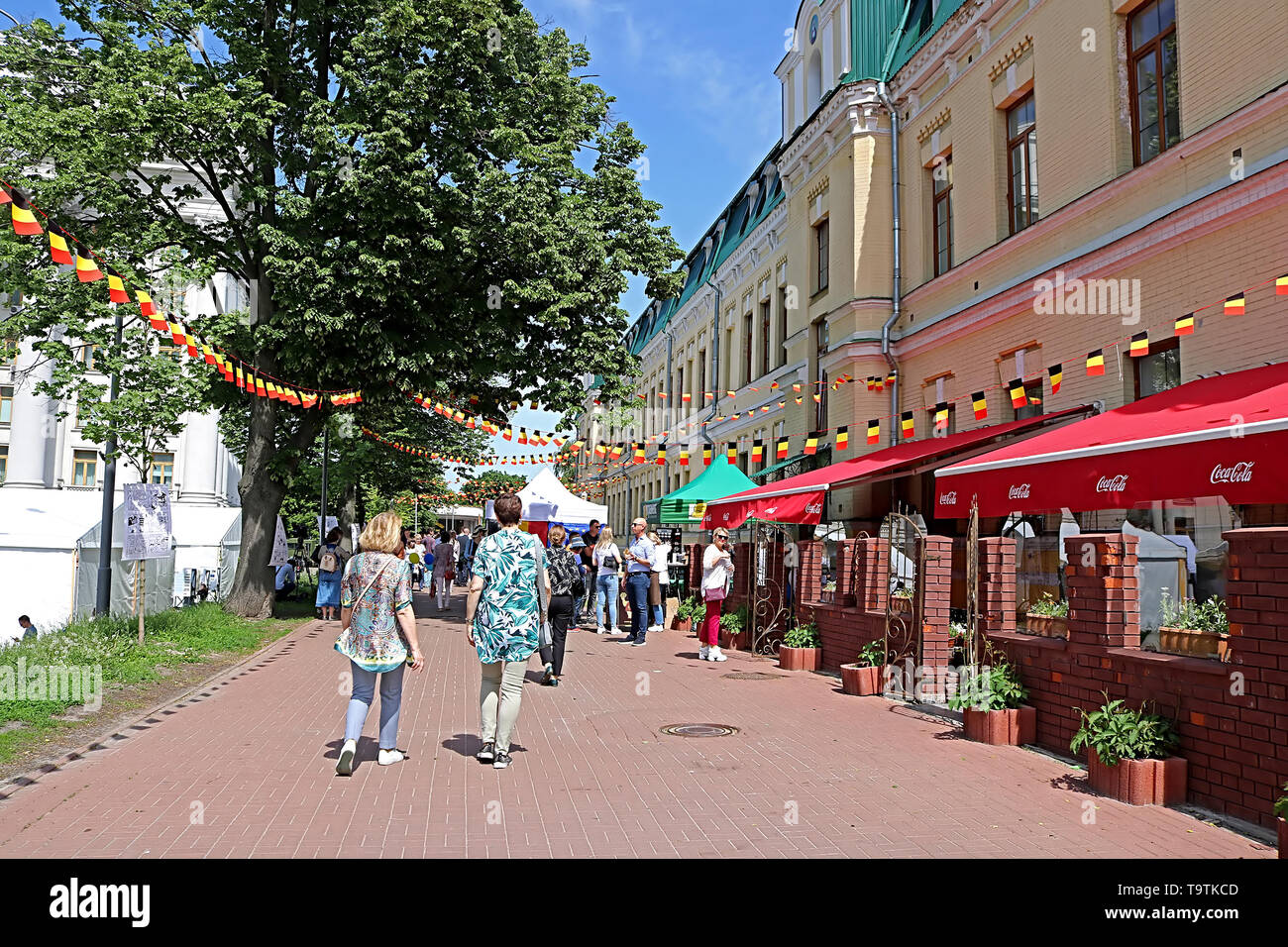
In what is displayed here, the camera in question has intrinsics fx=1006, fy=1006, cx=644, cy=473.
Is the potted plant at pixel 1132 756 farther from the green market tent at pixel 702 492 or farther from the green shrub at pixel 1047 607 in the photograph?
the green market tent at pixel 702 492

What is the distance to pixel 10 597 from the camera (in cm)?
1694

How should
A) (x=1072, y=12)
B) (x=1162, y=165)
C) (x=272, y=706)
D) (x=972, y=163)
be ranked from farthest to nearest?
1. (x=972, y=163)
2. (x=1072, y=12)
3. (x=1162, y=165)
4. (x=272, y=706)

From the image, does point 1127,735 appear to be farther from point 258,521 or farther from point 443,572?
point 443,572

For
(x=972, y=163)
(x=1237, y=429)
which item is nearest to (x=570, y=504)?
→ (x=972, y=163)

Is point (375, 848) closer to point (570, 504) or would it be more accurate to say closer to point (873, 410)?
point (873, 410)

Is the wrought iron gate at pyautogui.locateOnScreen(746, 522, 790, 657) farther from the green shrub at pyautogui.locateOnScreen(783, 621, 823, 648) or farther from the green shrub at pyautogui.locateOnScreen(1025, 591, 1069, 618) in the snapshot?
the green shrub at pyautogui.locateOnScreen(1025, 591, 1069, 618)

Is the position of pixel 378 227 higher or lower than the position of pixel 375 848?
higher

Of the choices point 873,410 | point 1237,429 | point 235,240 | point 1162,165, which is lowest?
point 1237,429

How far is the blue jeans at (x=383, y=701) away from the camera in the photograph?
7.00 m

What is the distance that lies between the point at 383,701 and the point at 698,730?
275 centimetres

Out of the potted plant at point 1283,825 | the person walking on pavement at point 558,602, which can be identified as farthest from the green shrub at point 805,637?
the potted plant at point 1283,825

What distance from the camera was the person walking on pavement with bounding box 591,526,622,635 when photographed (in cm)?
1933

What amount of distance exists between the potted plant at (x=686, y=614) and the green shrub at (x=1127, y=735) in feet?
38.5
